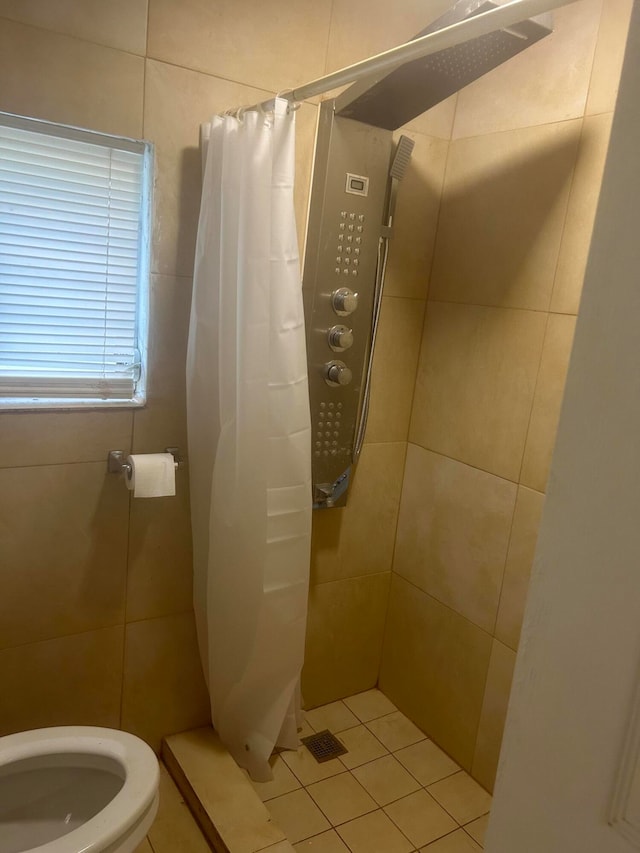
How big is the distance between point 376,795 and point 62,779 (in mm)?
952

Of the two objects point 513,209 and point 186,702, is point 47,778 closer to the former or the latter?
point 186,702

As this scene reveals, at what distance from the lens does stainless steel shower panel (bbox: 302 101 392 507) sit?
70.6 inches

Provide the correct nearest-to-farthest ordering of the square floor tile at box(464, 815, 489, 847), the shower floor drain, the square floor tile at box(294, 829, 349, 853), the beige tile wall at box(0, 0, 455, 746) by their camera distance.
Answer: the beige tile wall at box(0, 0, 455, 746) → the square floor tile at box(294, 829, 349, 853) → the square floor tile at box(464, 815, 489, 847) → the shower floor drain

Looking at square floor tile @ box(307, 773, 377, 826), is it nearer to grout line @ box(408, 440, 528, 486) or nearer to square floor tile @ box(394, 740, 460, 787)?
square floor tile @ box(394, 740, 460, 787)

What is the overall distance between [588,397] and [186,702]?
6.01 feet

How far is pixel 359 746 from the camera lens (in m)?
2.15

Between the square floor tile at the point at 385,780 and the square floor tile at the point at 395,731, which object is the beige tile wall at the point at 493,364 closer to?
the square floor tile at the point at 395,731

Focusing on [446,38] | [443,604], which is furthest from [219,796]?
[446,38]

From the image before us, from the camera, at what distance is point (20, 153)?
147 centimetres

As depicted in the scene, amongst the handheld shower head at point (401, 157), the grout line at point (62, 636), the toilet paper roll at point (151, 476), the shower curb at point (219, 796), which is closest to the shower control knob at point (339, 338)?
the handheld shower head at point (401, 157)

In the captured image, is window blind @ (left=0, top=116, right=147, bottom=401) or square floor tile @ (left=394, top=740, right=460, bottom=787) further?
square floor tile @ (left=394, top=740, right=460, bottom=787)

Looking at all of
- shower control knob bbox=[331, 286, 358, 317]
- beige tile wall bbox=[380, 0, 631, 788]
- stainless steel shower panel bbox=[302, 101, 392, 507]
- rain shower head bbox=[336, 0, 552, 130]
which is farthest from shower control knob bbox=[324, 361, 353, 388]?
rain shower head bbox=[336, 0, 552, 130]

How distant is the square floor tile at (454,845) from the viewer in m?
1.78

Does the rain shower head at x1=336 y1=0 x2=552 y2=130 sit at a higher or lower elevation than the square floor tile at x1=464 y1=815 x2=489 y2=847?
higher
